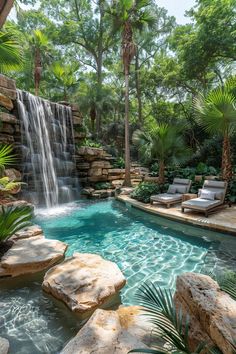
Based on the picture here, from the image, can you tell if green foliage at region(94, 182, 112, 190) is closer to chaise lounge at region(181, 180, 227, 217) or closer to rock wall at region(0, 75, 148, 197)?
rock wall at region(0, 75, 148, 197)

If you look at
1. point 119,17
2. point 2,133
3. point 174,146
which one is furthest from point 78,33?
Answer: point 174,146

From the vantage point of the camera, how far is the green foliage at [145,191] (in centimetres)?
954

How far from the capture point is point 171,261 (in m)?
4.51

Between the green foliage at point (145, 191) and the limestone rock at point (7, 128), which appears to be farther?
the limestone rock at point (7, 128)

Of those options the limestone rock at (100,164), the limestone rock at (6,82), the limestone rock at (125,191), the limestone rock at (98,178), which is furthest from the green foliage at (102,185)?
the limestone rock at (6,82)

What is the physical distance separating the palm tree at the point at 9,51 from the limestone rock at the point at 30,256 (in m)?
5.72

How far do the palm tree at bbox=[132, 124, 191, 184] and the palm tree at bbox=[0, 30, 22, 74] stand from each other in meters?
5.74

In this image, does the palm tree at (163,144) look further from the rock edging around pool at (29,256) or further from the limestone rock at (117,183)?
the rock edging around pool at (29,256)

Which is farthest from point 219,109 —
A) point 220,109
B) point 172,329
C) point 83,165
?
point 83,165

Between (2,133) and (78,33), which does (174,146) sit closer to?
(2,133)

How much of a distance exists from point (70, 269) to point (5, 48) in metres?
6.76

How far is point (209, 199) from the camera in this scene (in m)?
7.59

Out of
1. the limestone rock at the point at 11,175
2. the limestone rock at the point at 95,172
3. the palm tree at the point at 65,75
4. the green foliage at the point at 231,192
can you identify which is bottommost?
the green foliage at the point at 231,192

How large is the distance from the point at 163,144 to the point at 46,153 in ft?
19.8
